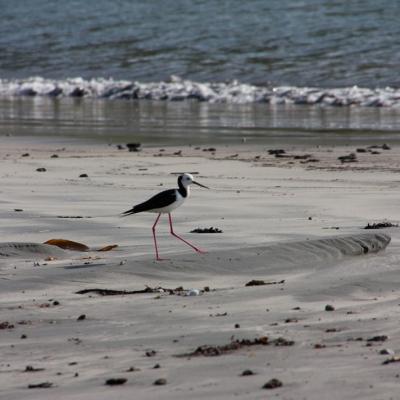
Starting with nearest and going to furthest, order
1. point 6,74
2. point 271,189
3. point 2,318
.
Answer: point 2,318 → point 271,189 → point 6,74

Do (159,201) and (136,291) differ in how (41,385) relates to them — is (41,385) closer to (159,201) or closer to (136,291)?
(136,291)

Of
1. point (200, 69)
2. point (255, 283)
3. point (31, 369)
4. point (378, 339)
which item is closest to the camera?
point (31, 369)

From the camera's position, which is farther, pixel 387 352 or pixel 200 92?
pixel 200 92

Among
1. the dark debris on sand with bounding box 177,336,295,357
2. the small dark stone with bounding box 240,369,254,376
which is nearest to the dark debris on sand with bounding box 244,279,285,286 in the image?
the dark debris on sand with bounding box 177,336,295,357

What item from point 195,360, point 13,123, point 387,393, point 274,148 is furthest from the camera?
point 13,123

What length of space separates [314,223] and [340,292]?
8.13 ft

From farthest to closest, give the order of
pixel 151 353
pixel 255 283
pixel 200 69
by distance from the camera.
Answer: pixel 200 69 < pixel 255 283 < pixel 151 353

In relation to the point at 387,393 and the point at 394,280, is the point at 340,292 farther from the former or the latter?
the point at 387,393

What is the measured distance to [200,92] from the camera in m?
27.4

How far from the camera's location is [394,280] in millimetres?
6641

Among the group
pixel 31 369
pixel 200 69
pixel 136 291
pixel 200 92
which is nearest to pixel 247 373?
pixel 31 369

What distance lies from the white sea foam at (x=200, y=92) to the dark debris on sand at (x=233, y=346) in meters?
18.6

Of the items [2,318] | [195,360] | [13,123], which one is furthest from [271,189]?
[13,123]

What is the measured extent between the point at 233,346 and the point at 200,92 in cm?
2248
